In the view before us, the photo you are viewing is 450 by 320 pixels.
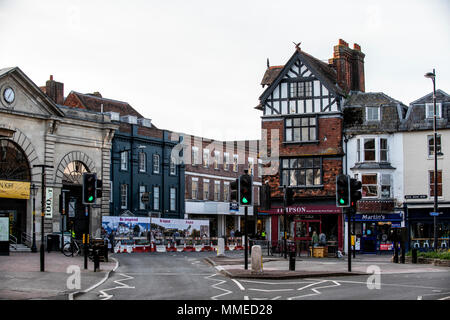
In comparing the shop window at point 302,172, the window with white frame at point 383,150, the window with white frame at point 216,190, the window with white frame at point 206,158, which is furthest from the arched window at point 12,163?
the window with white frame at point 216,190

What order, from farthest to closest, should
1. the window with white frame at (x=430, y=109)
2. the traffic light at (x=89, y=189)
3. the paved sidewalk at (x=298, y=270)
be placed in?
the window with white frame at (x=430, y=109), the traffic light at (x=89, y=189), the paved sidewalk at (x=298, y=270)

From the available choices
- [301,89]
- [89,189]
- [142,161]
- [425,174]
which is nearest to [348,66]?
[301,89]

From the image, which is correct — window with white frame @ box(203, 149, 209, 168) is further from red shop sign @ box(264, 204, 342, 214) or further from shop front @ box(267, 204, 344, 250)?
red shop sign @ box(264, 204, 342, 214)

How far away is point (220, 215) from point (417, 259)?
4059 cm

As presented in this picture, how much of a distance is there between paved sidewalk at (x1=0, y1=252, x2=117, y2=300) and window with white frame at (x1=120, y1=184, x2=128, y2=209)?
2477cm

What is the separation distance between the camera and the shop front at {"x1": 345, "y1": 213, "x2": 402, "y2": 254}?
1796 inches

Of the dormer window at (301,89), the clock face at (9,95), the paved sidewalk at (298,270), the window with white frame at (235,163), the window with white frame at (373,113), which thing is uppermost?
the dormer window at (301,89)

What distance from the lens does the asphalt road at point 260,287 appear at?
17.4 metres

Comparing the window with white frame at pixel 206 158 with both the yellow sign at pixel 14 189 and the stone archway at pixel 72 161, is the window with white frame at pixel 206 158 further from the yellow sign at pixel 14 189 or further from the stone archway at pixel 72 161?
the yellow sign at pixel 14 189

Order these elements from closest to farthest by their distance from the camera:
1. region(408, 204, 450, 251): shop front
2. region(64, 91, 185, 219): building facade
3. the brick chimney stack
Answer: region(408, 204, 450, 251): shop front, the brick chimney stack, region(64, 91, 185, 219): building facade

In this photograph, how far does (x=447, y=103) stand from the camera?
1799 inches

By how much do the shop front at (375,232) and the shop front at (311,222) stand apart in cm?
140

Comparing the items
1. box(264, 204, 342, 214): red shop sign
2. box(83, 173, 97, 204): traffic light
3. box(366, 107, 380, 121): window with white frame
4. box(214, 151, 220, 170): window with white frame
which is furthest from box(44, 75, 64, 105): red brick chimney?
box(83, 173, 97, 204): traffic light

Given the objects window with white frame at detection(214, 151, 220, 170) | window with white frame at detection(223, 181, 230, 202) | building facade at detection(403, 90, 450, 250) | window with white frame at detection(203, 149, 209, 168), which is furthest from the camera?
window with white frame at detection(223, 181, 230, 202)
